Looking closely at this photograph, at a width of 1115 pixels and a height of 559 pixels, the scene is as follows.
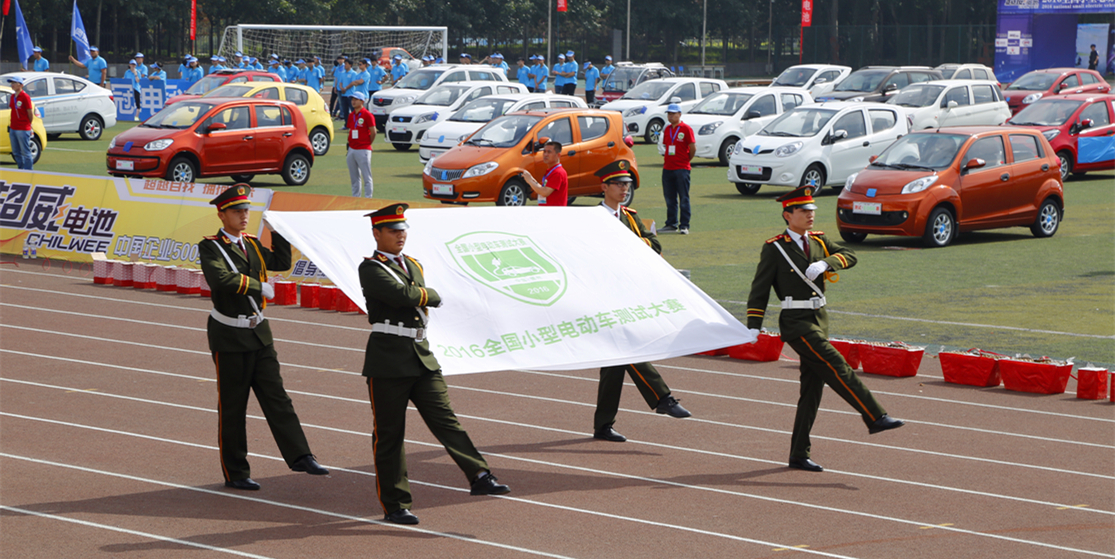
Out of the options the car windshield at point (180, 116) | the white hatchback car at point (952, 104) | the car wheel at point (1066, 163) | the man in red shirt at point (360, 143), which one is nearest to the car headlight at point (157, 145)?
the car windshield at point (180, 116)

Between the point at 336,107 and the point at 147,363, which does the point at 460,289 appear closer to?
the point at 147,363

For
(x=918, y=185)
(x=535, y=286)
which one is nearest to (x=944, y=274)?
(x=918, y=185)

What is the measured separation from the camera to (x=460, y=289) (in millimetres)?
8023

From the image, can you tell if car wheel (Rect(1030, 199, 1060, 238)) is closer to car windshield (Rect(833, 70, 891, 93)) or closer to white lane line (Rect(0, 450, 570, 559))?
white lane line (Rect(0, 450, 570, 559))

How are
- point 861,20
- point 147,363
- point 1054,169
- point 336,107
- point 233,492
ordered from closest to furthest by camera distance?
point 233,492
point 147,363
point 1054,169
point 336,107
point 861,20

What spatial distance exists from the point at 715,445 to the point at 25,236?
41.5 ft

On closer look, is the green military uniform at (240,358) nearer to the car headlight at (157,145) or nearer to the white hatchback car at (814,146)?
the car headlight at (157,145)

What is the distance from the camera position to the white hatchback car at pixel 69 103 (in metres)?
33.5

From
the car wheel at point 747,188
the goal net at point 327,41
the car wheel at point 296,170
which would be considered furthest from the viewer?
the goal net at point 327,41

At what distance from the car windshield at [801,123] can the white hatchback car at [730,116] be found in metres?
4.39

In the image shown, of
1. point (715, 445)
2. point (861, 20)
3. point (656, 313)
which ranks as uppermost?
point (861, 20)

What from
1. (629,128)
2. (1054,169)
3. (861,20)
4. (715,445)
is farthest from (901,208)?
(861,20)

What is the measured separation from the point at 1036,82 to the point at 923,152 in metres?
22.6

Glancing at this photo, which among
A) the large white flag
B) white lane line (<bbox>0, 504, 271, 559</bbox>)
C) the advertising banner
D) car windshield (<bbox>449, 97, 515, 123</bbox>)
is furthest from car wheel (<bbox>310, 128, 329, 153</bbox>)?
white lane line (<bbox>0, 504, 271, 559</bbox>)
